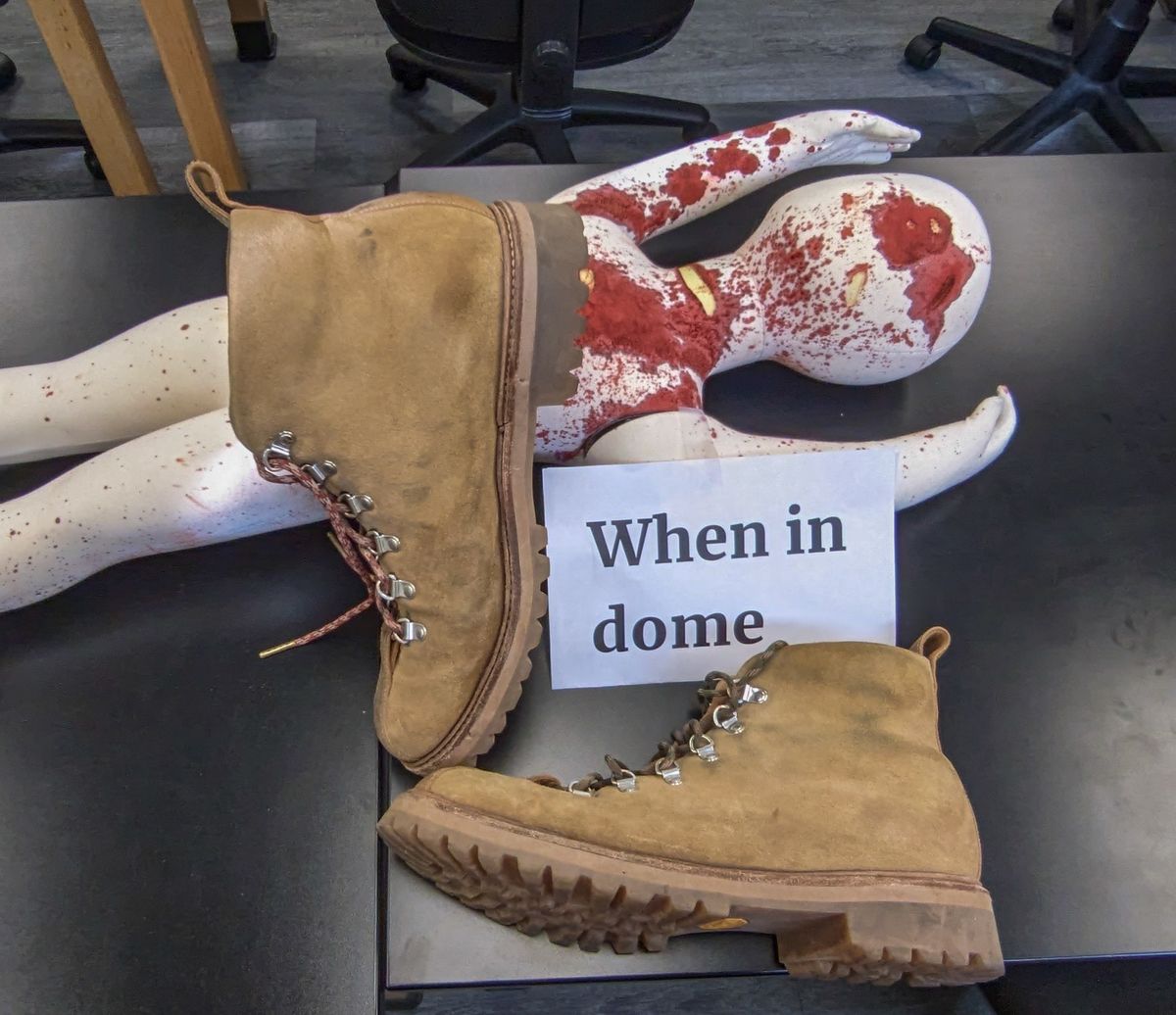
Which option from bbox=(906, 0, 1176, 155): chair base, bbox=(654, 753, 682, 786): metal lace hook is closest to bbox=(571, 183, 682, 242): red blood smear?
bbox=(654, 753, 682, 786): metal lace hook

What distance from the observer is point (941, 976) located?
577 mm

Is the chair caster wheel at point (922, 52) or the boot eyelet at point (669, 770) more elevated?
the boot eyelet at point (669, 770)

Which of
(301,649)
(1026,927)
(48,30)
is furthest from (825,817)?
(48,30)

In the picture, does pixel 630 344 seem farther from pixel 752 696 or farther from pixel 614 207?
pixel 752 696

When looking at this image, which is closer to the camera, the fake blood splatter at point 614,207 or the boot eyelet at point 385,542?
the boot eyelet at point 385,542

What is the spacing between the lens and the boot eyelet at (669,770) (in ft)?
1.99

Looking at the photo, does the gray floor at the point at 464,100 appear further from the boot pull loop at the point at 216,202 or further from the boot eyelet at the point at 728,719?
the boot eyelet at the point at 728,719

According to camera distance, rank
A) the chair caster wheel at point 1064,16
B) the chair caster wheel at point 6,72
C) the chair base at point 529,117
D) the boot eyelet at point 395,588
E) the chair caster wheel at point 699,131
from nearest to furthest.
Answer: the boot eyelet at point 395,588
the chair base at point 529,117
the chair caster wheel at point 699,131
the chair caster wheel at point 6,72
the chair caster wheel at point 1064,16

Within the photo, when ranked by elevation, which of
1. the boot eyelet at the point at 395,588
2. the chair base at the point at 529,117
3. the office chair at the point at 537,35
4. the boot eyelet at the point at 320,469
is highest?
the office chair at the point at 537,35

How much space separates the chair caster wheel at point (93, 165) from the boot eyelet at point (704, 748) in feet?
4.44

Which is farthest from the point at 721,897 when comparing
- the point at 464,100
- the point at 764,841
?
the point at 464,100

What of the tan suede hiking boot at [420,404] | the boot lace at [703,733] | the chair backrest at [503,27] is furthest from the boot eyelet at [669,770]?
the chair backrest at [503,27]

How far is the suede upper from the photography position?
568 millimetres

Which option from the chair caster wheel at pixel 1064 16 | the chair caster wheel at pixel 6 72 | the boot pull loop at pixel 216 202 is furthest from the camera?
the chair caster wheel at pixel 1064 16
